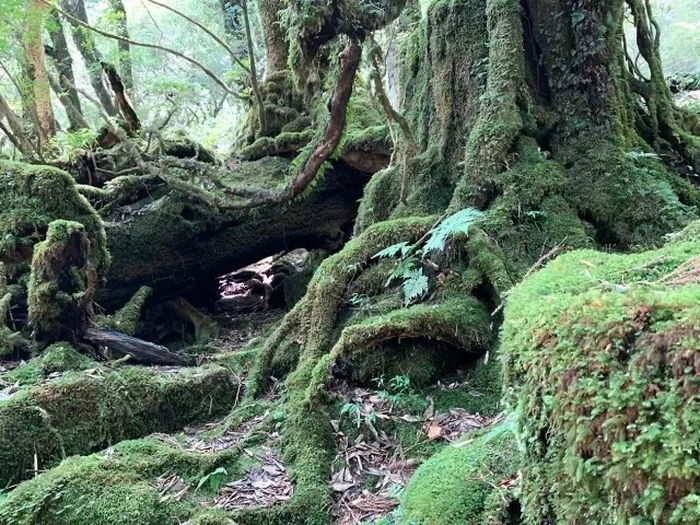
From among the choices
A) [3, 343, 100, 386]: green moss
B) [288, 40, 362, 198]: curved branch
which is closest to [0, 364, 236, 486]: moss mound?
Result: [3, 343, 100, 386]: green moss

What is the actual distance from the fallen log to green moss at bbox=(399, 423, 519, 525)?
147 inches

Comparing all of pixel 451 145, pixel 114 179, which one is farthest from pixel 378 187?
pixel 114 179

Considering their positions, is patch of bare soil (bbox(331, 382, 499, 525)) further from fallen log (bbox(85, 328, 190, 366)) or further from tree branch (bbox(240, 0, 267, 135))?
tree branch (bbox(240, 0, 267, 135))

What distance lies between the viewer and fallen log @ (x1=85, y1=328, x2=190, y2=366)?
5855 mm

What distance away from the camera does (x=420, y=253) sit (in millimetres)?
5113

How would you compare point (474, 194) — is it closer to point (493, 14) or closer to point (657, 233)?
point (657, 233)

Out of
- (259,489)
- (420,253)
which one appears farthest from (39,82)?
(259,489)

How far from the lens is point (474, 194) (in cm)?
514

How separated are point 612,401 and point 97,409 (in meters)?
4.21

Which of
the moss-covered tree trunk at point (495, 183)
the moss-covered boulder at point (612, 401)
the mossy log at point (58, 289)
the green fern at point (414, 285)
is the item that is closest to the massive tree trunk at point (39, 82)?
the mossy log at point (58, 289)

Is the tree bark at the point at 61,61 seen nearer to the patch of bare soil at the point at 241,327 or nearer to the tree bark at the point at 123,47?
the tree bark at the point at 123,47

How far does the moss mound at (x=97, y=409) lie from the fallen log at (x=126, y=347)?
67cm

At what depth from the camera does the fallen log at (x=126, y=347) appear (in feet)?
19.2

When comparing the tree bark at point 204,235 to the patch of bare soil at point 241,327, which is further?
the patch of bare soil at point 241,327
